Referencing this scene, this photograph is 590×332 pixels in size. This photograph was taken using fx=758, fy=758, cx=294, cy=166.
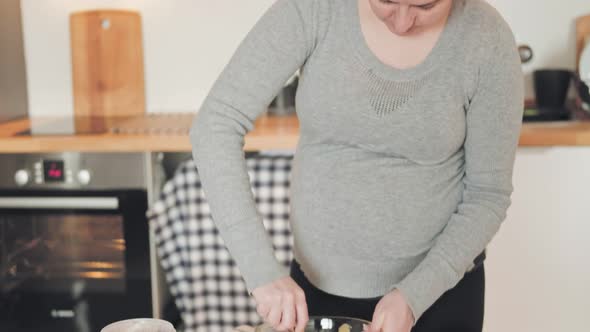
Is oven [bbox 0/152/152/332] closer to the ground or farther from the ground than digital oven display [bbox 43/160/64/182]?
closer to the ground

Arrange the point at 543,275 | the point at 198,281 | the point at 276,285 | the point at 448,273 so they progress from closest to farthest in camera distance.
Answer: the point at 276,285 < the point at 448,273 < the point at 543,275 < the point at 198,281

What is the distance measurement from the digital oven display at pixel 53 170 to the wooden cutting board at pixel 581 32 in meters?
1.57

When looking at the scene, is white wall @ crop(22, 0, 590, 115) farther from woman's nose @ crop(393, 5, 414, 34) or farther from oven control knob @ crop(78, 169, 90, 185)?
woman's nose @ crop(393, 5, 414, 34)

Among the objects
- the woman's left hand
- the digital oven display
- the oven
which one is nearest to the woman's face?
the woman's left hand

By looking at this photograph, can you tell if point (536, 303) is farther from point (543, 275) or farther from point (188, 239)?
point (188, 239)

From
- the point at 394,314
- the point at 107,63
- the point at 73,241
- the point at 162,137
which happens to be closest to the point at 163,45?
the point at 107,63

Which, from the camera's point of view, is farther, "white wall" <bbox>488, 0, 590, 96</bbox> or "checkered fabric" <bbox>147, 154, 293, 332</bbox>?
"white wall" <bbox>488, 0, 590, 96</bbox>

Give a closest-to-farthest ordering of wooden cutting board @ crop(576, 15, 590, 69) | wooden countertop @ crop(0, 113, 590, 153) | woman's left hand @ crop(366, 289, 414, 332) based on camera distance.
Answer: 1. woman's left hand @ crop(366, 289, 414, 332)
2. wooden countertop @ crop(0, 113, 590, 153)
3. wooden cutting board @ crop(576, 15, 590, 69)

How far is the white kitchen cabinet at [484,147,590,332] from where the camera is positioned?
193 cm

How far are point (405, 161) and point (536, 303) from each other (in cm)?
104

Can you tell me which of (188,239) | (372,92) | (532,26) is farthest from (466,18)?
(532,26)

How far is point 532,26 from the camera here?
7.80 feet

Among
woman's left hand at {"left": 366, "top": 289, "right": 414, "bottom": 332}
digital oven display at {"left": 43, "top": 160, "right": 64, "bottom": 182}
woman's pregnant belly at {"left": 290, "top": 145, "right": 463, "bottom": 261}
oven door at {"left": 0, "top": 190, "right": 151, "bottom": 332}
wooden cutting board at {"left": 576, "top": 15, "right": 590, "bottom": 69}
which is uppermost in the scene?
wooden cutting board at {"left": 576, "top": 15, "right": 590, "bottom": 69}

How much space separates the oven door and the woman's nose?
50.3 inches
